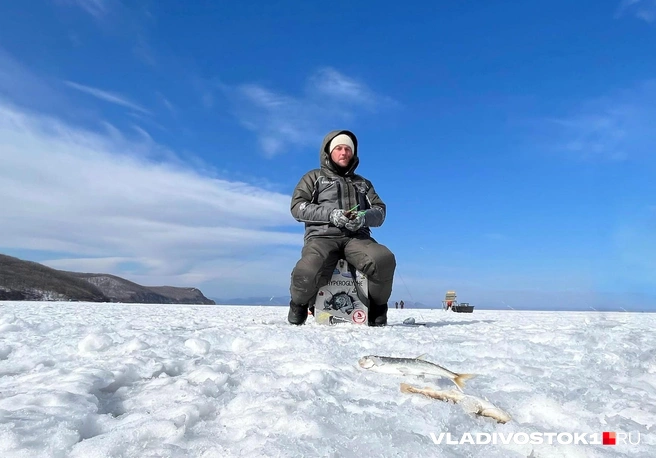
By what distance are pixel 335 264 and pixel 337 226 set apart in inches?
18.0

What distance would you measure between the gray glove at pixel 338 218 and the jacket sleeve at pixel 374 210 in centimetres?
31

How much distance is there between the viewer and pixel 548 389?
6.91ft

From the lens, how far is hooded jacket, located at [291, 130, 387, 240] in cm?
533

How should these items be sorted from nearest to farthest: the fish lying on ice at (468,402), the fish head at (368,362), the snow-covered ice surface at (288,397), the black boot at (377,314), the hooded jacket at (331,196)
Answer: the snow-covered ice surface at (288,397) < the fish lying on ice at (468,402) < the fish head at (368,362) < the black boot at (377,314) < the hooded jacket at (331,196)

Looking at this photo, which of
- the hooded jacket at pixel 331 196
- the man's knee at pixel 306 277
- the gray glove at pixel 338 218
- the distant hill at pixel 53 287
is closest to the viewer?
the man's knee at pixel 306 277

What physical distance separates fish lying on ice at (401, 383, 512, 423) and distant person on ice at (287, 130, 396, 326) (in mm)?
2975

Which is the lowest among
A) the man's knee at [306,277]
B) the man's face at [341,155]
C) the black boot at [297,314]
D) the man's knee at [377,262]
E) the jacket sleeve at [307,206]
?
the black boot at [297,314]

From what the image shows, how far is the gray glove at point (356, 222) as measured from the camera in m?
5.09

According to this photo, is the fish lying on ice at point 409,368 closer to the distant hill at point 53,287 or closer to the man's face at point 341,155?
the man's face at point 341,155

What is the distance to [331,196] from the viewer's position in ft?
18.1

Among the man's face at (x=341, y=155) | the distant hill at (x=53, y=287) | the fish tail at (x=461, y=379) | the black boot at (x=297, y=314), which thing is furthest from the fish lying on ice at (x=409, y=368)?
the distant hill at (x=53, y=287)

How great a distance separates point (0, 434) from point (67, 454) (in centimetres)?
25

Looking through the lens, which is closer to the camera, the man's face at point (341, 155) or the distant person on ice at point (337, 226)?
the distant person on ice at point (337, 226)

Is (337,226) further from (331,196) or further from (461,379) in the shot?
(461,379)
